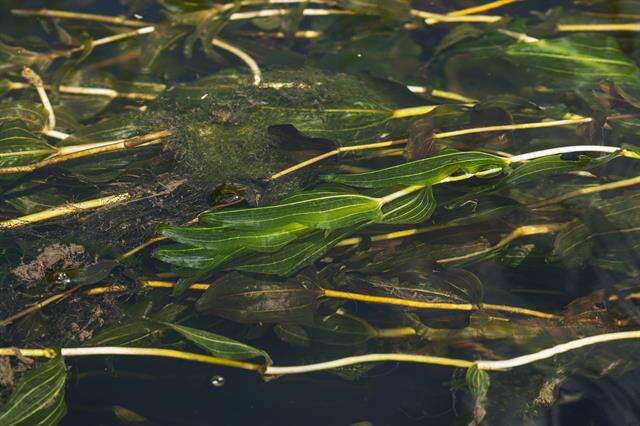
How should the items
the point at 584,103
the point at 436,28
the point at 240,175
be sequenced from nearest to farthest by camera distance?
1. the point at 240,175
2. the point at 584,103
3. the point at 436,28

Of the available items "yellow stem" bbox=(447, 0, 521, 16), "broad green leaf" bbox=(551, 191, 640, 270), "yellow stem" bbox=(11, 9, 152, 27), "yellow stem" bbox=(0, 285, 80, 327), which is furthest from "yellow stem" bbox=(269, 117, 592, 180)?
"yellow stem" bbox=(11, 9, 152, 27)

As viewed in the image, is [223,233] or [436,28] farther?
[436,28]

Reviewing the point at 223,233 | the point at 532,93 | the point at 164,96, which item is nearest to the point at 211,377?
the point at 223,233

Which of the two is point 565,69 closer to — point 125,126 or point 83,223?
point 125,126

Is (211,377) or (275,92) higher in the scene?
(275,92)

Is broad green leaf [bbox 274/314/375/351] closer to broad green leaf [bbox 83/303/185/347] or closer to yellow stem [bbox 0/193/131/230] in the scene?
broad green leaf [bbox 83/303/185/347]

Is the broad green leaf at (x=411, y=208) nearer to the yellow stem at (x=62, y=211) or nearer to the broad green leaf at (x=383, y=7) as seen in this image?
the yellow stem at (x=62, y=211)
